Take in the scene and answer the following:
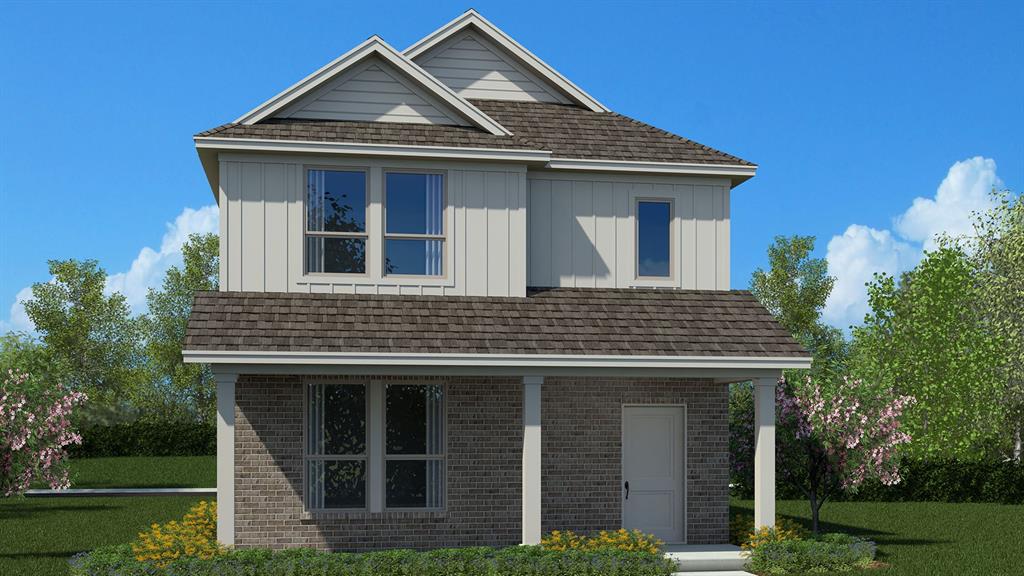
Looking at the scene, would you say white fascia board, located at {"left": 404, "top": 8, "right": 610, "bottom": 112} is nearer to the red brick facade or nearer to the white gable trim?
the white gable trim

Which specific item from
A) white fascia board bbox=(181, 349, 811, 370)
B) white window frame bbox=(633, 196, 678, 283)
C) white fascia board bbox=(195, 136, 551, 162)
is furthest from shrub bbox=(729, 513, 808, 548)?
white fascia board bbox=(195, 136, 551, 162)

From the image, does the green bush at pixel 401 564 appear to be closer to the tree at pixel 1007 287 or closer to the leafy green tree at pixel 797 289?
the tree at pixel 1007 287

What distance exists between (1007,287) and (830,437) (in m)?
22.2

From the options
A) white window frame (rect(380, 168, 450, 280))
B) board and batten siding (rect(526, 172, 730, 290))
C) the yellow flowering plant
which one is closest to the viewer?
the yellow flowering plant

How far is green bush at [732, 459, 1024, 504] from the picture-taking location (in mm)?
31234

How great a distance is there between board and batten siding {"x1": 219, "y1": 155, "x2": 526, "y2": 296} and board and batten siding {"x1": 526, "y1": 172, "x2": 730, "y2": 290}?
0.89m

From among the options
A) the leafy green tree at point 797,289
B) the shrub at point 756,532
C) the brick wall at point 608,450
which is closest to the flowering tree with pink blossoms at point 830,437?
the shrub at point 756,532

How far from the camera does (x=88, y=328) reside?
59188 millimetres

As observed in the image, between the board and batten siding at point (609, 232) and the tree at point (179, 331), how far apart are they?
41.2 meters

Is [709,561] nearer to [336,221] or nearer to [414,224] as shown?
[414,224]

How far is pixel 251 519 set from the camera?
1578 cm

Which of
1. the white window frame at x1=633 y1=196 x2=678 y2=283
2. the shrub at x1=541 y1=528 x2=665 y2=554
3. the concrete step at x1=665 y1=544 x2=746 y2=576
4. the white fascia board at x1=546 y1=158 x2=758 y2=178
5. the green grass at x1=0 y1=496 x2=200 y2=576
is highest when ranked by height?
the white fascia board at x1=546 y1=158 x2=758 y2=178

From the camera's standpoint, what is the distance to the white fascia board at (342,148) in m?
15.8

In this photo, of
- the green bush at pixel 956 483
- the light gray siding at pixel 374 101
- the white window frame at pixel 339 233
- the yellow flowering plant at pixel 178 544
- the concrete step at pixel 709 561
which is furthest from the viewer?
the green bush at pixel 956 483
